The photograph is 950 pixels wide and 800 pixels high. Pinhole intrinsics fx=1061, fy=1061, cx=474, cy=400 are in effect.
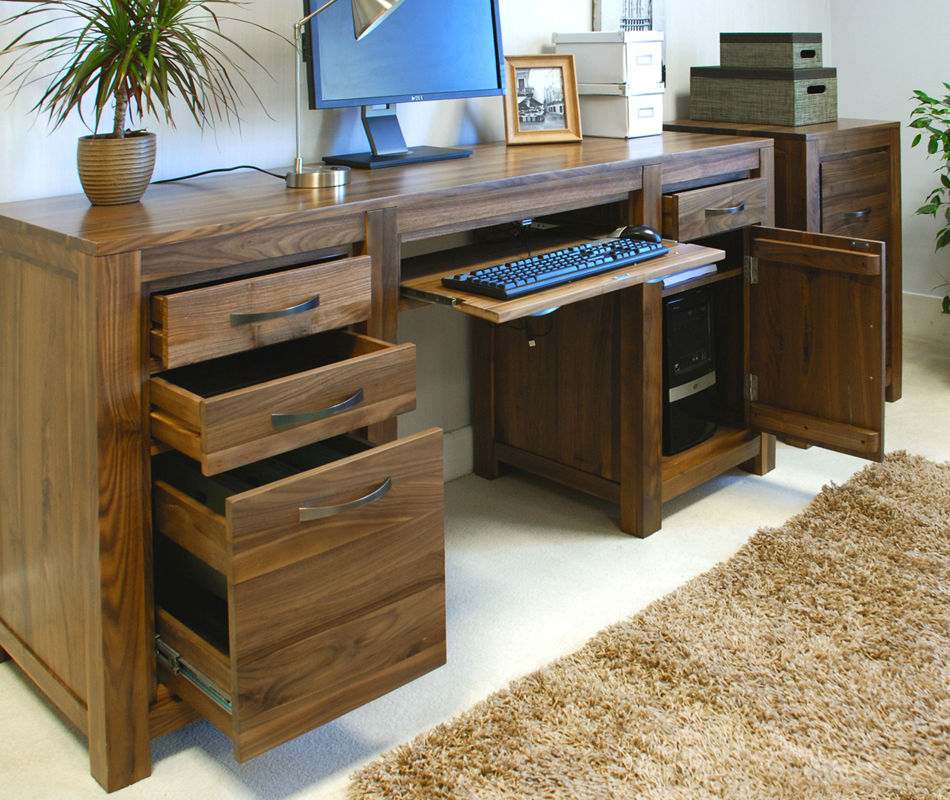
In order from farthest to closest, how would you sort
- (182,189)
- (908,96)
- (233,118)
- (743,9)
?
(908,96), (743,9), (233,118), (182,189)

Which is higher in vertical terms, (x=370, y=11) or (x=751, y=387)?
(x=370, y=11)

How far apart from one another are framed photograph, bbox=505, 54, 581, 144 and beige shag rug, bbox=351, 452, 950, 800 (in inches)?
43.6

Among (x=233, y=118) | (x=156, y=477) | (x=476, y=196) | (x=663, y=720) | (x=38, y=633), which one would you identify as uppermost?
(x=233, y=118)

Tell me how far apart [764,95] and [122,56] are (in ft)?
6.25

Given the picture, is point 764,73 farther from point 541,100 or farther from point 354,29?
point 354,29

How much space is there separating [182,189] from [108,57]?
0.30 metres

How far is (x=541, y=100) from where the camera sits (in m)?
2.59

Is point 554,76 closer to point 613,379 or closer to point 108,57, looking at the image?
point 613,379

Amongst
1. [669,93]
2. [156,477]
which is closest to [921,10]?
[669,93]

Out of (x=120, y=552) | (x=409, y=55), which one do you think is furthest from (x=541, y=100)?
(x=120, y=552)

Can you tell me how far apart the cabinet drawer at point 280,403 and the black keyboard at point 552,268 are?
0.24 meters

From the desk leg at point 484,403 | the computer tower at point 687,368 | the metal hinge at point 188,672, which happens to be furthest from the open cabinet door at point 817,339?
the metal hinge at point 188,672

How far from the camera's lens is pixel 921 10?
367 centimetres

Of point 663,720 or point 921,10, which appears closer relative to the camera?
point 663,720
